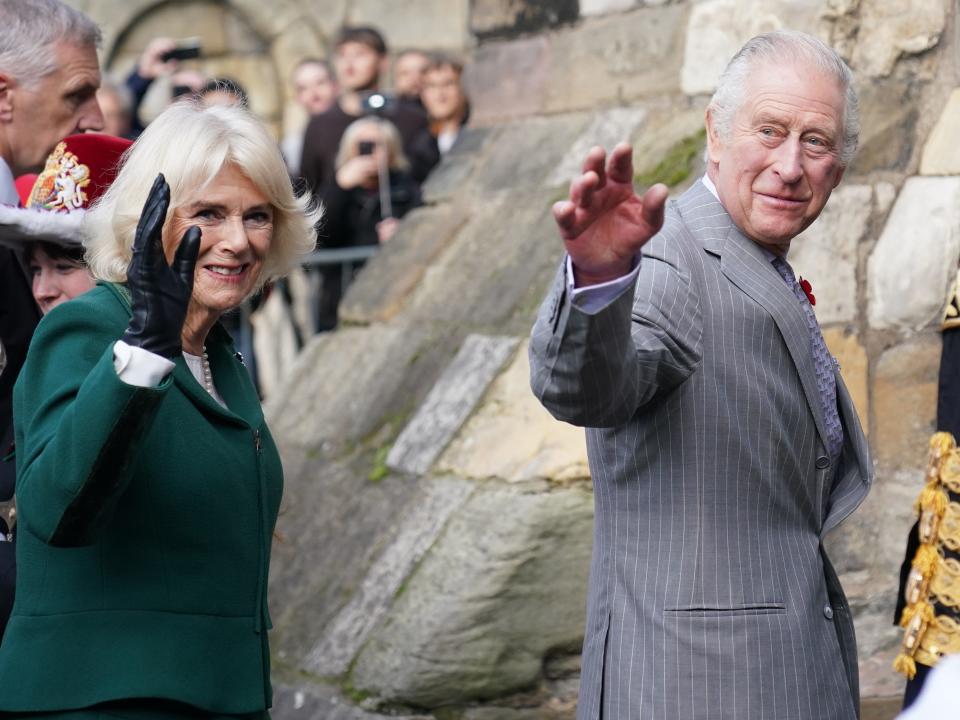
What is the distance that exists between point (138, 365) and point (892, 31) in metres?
2.55

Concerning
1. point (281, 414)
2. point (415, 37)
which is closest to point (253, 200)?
point (281, 414)

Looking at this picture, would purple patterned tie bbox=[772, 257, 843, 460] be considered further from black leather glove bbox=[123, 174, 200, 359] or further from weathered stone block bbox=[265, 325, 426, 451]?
weathered stone block bbox=[265, 325, 426, 451]

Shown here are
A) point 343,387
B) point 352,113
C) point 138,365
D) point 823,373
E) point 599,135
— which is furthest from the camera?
point 352,113

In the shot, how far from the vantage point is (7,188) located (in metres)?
3.12

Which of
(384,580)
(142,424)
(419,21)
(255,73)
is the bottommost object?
(255,73)

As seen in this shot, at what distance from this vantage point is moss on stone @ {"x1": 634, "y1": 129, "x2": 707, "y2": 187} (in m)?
4.21

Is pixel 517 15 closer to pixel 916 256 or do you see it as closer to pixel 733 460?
pixel 916 256

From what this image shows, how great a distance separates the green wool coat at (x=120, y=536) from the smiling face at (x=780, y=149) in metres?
0.90

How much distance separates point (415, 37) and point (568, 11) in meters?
6.85

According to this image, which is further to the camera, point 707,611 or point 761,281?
point 761,281

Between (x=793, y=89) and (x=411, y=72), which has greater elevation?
(x=793, y=89)

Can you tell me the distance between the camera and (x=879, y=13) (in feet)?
13.3

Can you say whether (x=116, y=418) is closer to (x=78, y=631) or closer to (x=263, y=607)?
(x=78, y=631)

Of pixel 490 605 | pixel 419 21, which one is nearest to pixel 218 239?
pixel 490 605
